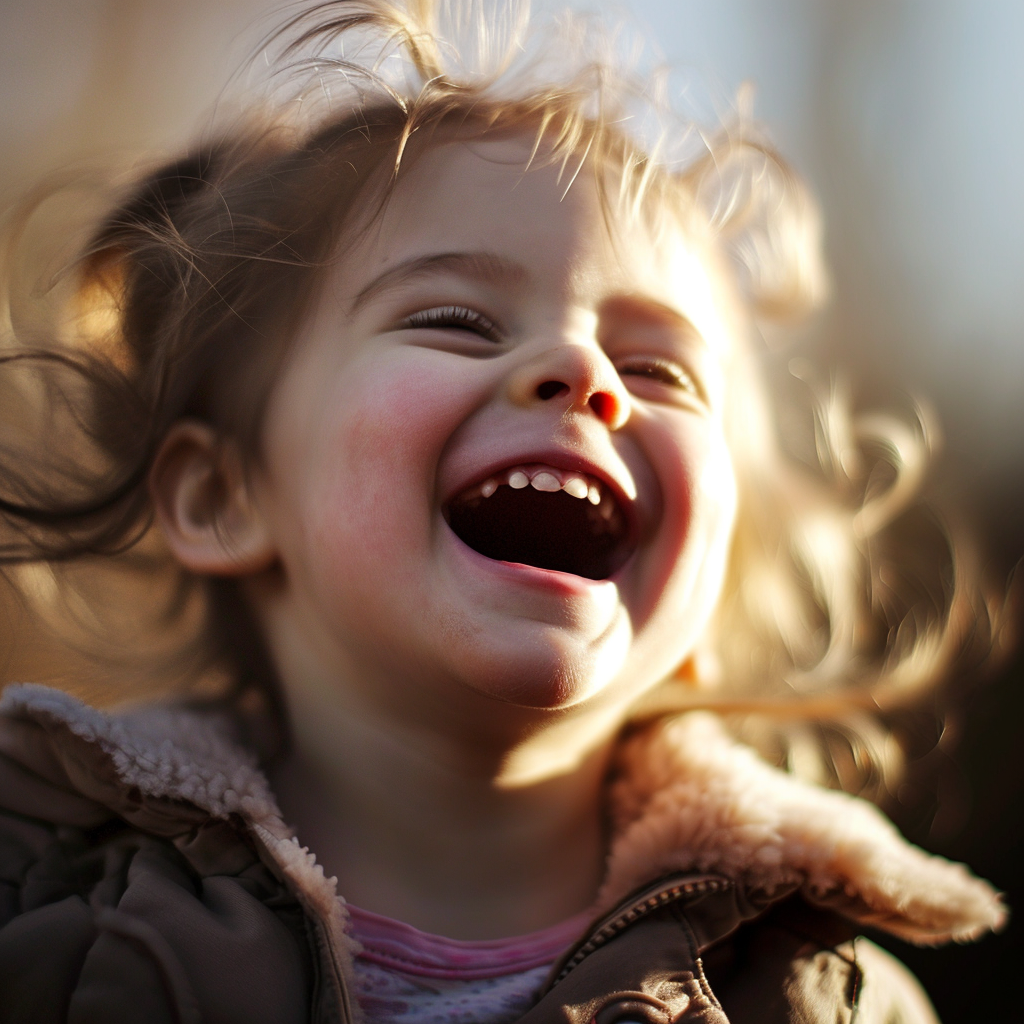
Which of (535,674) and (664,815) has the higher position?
(535,674)

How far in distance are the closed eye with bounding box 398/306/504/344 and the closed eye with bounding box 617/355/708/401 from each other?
12 cm

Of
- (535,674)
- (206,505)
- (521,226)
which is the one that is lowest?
(206,505)

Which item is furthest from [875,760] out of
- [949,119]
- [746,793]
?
[949,119]

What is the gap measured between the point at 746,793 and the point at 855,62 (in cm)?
167

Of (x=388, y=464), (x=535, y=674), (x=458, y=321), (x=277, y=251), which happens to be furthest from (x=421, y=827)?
(x=277, y=251)

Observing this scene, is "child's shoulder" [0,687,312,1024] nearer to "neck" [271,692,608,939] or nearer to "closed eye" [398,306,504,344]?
"neck" [271,692,608,939]

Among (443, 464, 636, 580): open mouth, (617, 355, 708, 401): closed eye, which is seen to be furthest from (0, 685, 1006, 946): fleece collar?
(617, 355, 708, 401): closed eye

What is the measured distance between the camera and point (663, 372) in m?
0.81

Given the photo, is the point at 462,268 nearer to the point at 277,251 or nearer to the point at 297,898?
the point at 277,251

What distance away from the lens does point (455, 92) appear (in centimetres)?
81

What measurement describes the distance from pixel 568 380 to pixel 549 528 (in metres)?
0.15

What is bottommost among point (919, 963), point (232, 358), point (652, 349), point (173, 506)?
point (919, 963)

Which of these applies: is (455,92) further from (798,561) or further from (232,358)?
(798,561)

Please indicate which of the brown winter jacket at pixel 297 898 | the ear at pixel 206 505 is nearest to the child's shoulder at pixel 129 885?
the brown winter jacket at pixel 297 898
